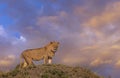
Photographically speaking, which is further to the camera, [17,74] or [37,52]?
[37,52]

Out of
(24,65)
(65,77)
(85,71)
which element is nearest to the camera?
(65,77)

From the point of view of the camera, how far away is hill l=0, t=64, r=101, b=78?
3912 cm

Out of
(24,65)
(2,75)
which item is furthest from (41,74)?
(24,65)

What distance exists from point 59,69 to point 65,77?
6.48 ft

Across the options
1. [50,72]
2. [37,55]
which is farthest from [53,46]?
[50,72]

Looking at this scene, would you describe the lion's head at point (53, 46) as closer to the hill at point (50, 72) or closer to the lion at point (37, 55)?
the lion at point (37, 55)

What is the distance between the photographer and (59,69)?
4088 centimetres

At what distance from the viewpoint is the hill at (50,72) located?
3912 centimetres

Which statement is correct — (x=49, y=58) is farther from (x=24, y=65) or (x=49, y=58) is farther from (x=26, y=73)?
(x=26, y=73)

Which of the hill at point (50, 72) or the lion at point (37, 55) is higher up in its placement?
the lion at point (37, 55)

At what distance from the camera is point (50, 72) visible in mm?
39812

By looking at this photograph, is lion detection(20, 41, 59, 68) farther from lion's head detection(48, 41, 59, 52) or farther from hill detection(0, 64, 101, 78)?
hill detection(0, 64, 101, 78)

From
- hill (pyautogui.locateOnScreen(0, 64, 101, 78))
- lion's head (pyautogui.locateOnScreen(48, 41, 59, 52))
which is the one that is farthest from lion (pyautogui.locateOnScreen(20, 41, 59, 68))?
hill (pyautogui.locateOnScreen(0, 64, 101, 78))

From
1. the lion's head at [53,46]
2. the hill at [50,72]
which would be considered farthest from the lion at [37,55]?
the hill at [50,72]
